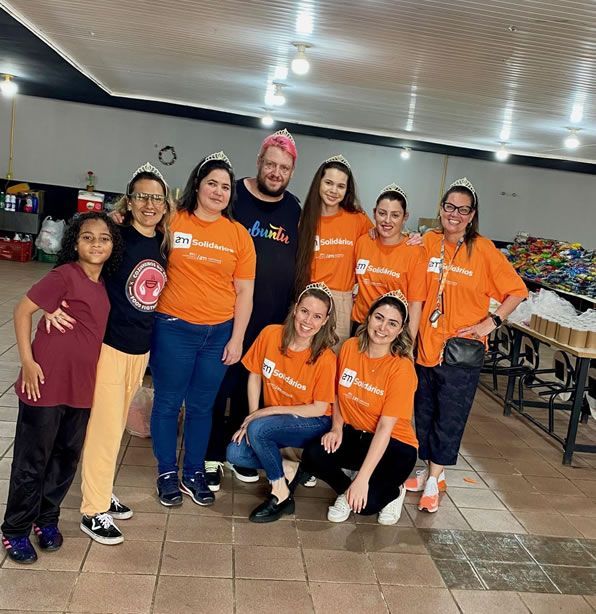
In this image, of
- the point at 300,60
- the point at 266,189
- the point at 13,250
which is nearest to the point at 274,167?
the point at 266,189

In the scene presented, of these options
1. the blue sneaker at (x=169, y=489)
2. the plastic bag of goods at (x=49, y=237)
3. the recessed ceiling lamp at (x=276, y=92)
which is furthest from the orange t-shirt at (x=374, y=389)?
the plastic bag of goods at (x=49, y=237)

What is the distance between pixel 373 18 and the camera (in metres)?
4.24

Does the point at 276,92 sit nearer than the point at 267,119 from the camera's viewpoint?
Yes

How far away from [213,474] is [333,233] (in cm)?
146

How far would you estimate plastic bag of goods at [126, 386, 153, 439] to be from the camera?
390 centimetres

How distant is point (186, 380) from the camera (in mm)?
3098

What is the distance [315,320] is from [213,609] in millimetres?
1351

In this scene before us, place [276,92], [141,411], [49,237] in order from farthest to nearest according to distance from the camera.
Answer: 1. [49,237]
2. [276,92]
3. [141,411]

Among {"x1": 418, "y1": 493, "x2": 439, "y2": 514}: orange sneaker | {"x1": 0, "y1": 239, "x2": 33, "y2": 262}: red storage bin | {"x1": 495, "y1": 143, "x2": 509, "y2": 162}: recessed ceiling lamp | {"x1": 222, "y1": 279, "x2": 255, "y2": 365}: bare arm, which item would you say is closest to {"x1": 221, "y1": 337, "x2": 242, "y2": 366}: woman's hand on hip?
{"x1": 222, "y1": 279, "x2": 255, "y2": 365}: bare arm

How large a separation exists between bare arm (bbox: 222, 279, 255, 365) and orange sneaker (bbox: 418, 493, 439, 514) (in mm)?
1325

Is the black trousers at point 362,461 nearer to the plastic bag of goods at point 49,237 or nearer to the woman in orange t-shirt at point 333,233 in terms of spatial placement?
the woman in orange t-shirt at point 333,233

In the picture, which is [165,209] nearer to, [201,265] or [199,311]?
[201,265]

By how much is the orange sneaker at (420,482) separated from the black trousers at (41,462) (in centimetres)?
196

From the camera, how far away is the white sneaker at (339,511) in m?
3.23
